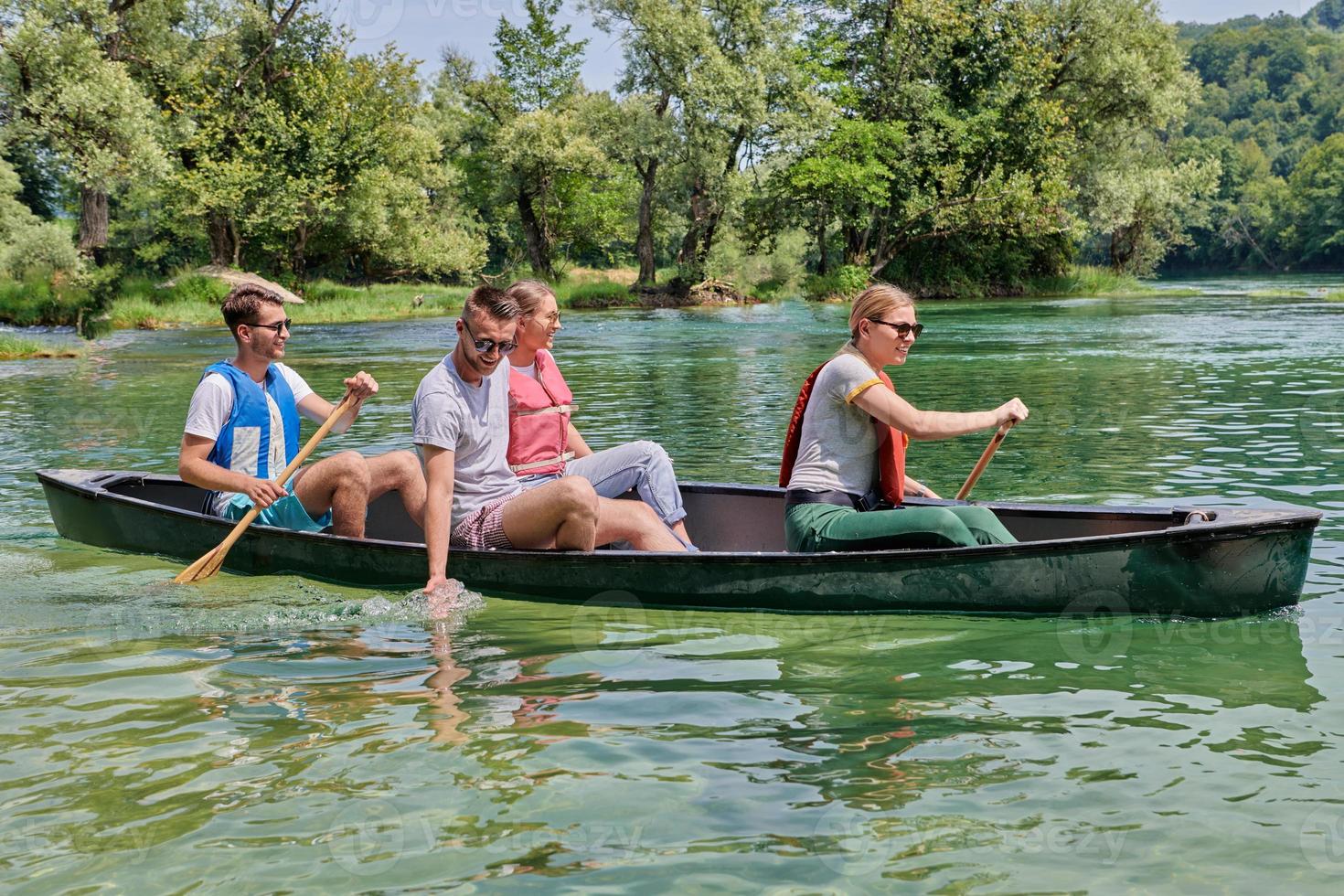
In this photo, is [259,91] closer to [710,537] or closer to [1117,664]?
[710,537]

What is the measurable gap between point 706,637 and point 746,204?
36.6m

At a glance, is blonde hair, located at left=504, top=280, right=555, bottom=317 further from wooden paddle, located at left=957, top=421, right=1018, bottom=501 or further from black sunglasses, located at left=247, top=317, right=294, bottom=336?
wooden paddle, located at left=957, top=421, right=1018, bottom=501

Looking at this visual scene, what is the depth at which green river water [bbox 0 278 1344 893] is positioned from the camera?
2.97 meters

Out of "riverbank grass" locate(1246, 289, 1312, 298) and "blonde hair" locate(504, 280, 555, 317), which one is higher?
"blonde hair" locate(504, 280, 555, 317)

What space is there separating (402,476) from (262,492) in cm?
70

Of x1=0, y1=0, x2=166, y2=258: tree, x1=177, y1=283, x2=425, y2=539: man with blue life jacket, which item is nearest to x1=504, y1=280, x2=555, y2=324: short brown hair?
x1=177, y1=283, x2=425, y2=539: man with blue life jacket

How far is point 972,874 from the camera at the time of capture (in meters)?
2.87

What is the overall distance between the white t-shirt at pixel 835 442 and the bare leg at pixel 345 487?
214cm

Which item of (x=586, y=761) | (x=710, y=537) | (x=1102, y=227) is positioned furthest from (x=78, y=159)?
(x=1102, y=227)

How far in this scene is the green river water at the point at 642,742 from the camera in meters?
2.97

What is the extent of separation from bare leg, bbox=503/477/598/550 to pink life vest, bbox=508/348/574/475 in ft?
1.28

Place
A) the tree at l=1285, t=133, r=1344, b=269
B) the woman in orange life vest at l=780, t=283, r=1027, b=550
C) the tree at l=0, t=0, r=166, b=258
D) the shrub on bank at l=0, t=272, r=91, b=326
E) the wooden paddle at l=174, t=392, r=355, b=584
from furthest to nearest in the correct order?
the tree at l=1285, t=133, r=1344, b=269 < the shrub on bank at l=0, t=272, r=91, b=326 < the tree at l=0, t=0, r=166, b=258 < the wooden paddle at l=174, t=392, r=355, b=584 < the woman in orange life vest at l=780, t=283, r=1027, b=550

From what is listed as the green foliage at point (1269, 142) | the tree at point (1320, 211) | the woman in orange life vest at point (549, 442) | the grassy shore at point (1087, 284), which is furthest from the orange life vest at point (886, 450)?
the tree at point (1320, 211)

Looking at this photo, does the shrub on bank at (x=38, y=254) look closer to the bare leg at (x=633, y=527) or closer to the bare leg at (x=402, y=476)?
the bare leg at (x=402, y=476)
